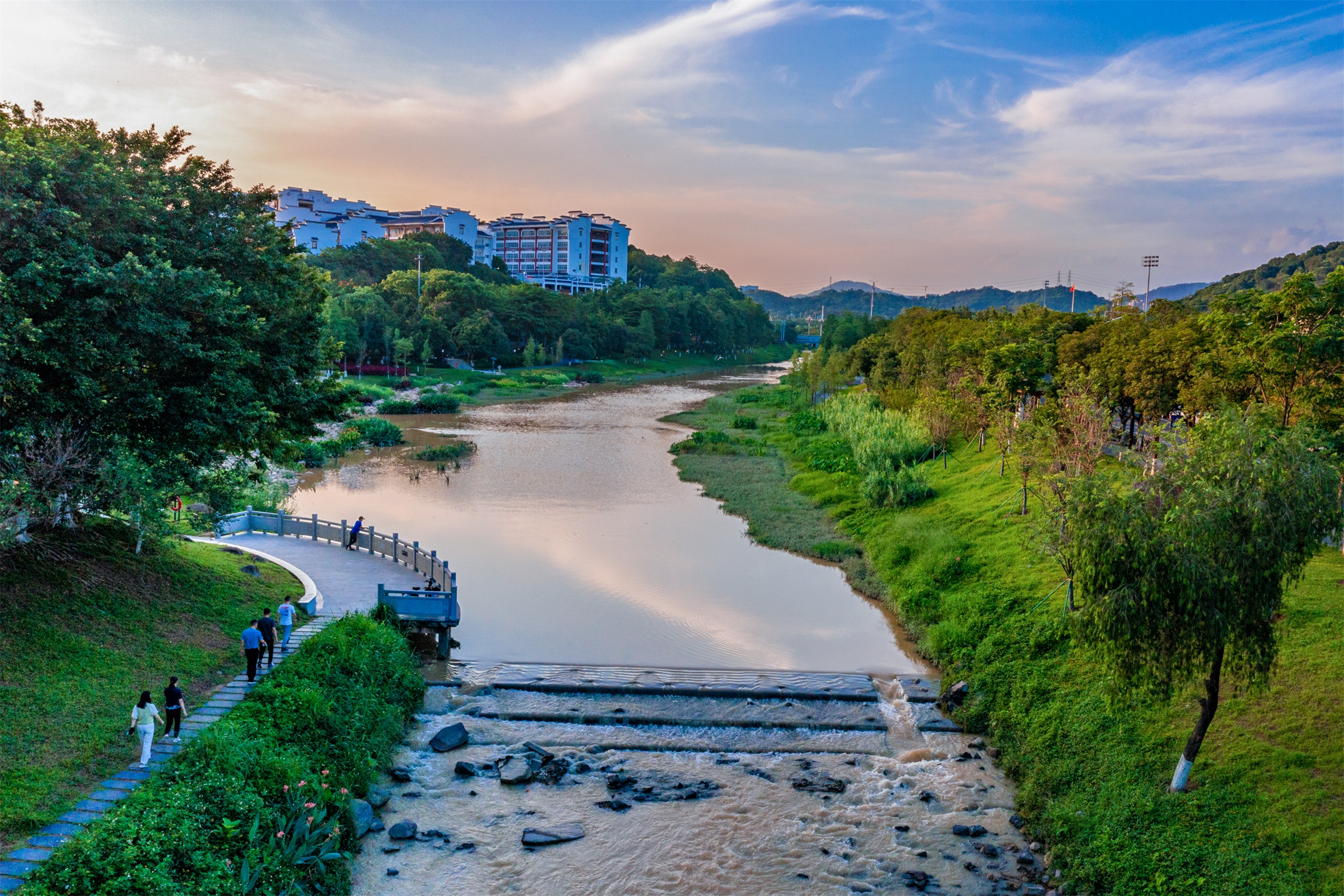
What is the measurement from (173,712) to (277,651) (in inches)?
143

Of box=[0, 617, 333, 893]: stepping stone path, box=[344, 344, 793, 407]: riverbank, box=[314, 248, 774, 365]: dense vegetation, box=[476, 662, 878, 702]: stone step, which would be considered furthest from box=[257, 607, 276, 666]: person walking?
box=[314, 248, 774, 365]: dense vegetation

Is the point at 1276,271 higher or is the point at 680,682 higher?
the point at 1276,271

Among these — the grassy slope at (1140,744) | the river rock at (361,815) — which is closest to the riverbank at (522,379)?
the river rock at (361,815)

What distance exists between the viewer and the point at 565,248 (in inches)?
5925

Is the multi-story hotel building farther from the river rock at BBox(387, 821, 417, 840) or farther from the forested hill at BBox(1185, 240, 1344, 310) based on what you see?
the river rock at BBox(387, 821, 417, 840)

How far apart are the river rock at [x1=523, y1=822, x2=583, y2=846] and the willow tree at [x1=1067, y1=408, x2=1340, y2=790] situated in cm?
819

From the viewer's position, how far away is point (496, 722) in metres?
16.2

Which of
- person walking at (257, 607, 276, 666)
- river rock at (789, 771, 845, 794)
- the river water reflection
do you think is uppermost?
person walking at (257, 607, 276, 666)

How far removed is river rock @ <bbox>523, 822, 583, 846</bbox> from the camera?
40.9 ft

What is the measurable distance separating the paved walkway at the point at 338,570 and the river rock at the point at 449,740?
14.4 feet

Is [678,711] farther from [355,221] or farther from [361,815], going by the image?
[355,221]

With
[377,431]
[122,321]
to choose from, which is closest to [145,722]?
[122,321]

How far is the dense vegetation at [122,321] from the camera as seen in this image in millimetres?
13883

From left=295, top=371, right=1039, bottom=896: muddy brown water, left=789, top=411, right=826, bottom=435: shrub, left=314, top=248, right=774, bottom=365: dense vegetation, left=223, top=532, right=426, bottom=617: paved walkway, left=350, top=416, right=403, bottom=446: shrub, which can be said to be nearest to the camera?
left=295, top=371, right=1039, bottom=896: muddy brown water
